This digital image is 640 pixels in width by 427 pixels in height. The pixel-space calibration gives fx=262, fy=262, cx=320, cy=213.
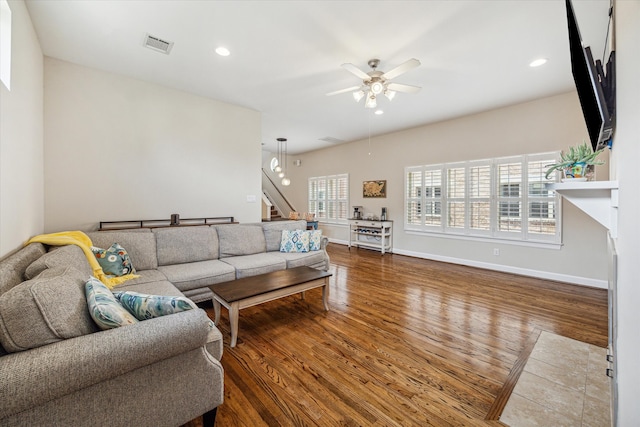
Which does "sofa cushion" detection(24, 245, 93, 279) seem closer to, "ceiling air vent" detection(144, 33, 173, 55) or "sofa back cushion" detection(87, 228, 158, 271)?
"sofa back cushion" detection(87, 228, 158, 271)

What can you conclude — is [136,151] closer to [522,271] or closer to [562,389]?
[562,389]

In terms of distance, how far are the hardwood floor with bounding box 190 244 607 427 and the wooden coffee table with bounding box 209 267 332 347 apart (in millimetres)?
275

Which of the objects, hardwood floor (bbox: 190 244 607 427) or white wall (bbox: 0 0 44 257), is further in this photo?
white wall (bbox: 0 0 44 257)

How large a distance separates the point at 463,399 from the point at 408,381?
13.4 inches

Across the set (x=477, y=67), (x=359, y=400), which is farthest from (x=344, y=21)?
(x=359, y=400)

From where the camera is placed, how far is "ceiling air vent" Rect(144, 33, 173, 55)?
275cm

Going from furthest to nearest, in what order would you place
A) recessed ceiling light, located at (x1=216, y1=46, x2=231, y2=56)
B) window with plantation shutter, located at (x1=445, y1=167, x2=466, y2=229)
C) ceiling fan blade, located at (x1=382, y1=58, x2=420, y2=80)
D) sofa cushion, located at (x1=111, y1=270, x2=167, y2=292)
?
window with plantation shutter, located at (x1=445, y1=167, x2=466, y2=229), recessed ceiling light, located at (x1=216, y1=46, x2=231, y2=56), ceiling fan blade, located at (x1=382, y1=58, x2=420, y2=80), sofa cushion, located at (x1=111, y1=270, x2=167, y2=292)

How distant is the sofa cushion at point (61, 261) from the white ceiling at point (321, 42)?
212cm

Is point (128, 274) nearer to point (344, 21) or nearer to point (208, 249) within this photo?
point (208, 249)

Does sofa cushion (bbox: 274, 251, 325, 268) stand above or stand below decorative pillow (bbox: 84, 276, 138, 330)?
below

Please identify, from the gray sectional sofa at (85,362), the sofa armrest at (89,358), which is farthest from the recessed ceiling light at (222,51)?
the sofa armrest at (89,358)

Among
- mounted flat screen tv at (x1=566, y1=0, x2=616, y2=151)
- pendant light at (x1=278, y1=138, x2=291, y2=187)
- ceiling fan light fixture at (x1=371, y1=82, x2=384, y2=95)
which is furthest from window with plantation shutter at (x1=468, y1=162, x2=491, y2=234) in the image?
pendant light at (x1=278, y1=138, x2=291, y2=187)

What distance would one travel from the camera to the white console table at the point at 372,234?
622 centimetres

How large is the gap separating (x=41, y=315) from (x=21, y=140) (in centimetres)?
225
